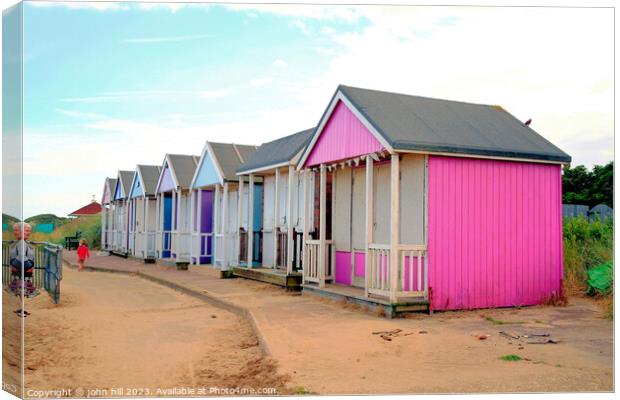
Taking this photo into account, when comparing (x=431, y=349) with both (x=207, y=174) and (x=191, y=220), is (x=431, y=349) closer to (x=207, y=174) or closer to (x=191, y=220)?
(x=207, y=174)

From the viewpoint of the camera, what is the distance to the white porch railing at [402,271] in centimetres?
1045

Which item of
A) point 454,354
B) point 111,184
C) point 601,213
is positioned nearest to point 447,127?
point 454,354

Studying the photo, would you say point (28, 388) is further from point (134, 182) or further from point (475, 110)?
point (134, 182)

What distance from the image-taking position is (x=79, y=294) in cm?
1507

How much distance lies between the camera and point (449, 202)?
10758 millimetres

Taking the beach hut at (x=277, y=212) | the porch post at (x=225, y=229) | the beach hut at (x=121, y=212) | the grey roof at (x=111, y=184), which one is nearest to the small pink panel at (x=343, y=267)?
the beach hut at (x=277, y=212)

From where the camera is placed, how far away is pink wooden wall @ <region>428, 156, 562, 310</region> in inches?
420

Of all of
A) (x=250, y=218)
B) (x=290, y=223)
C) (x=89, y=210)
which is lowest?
(x=290, y=223)

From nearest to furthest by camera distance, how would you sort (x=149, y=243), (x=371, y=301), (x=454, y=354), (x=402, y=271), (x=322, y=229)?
1. (x=454, y=354)
2. (x=402, y=271)
3. (x=371, y=301)
4. (x=322, y=229)
5. (x=149, y=243)

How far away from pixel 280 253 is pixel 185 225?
8.80 m

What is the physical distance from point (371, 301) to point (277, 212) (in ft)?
19.4

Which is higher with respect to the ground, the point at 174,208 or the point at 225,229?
the point at 174,208

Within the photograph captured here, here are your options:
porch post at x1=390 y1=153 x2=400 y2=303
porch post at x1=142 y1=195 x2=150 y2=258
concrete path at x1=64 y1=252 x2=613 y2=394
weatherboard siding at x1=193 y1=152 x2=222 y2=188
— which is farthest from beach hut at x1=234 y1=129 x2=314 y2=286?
porch post at x1=142 y1=195 x2=150 y2=258

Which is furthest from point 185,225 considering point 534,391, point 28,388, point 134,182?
point 534,391
